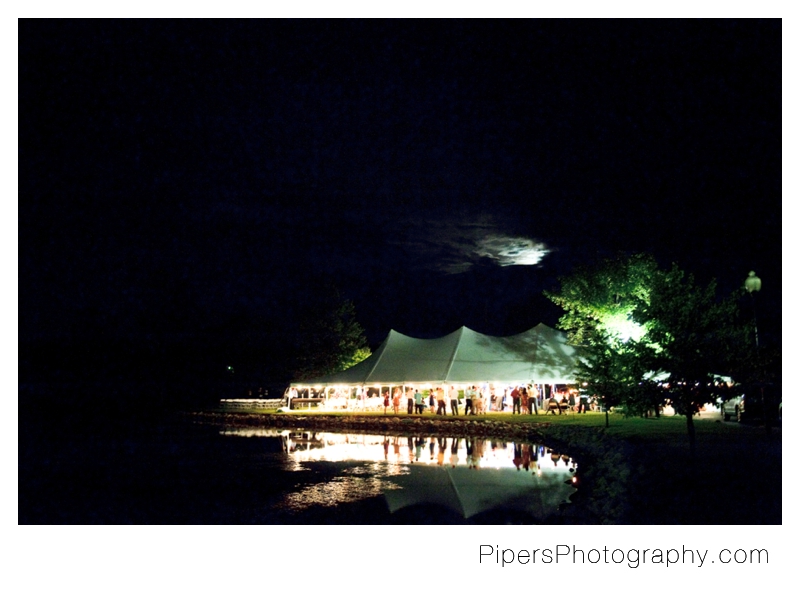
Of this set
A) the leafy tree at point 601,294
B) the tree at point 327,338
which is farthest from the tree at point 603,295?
the tree at point 327,338

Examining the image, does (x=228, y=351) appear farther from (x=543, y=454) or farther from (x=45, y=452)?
(x=543, y=454)

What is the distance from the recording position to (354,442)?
19.9 meters

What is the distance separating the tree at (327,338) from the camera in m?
50.2

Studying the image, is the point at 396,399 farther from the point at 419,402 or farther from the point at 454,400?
the point at 454,400

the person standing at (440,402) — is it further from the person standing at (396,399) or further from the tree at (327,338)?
the tree at (327,338)

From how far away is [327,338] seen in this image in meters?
51.0

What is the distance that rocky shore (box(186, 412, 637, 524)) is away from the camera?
852 centimetres

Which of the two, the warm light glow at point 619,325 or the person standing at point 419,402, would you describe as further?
the warm light glow at point 619,325

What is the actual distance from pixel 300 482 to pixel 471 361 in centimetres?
1561

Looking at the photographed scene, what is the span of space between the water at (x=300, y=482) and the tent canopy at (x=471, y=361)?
6440 mm

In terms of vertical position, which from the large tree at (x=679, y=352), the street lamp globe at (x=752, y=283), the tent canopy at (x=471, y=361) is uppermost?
the street lamp globe at (x=752, y=283)

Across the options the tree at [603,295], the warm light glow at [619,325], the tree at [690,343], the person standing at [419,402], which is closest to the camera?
the tree at [690,343]
